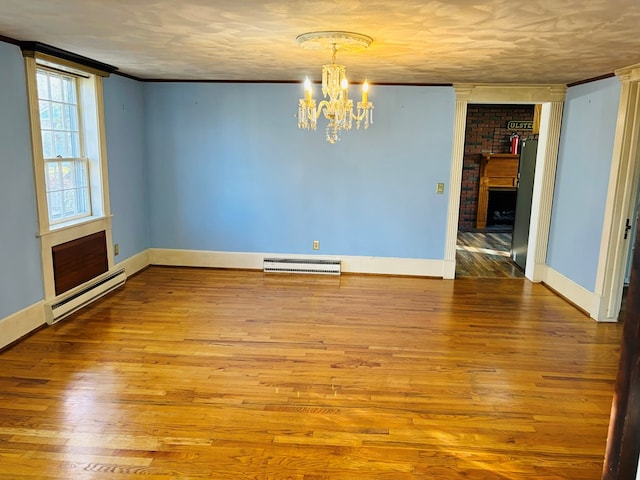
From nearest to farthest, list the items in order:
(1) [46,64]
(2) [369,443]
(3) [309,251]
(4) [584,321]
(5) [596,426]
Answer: (2) [369,443]
(5) [596,426]
(1) [46,64]
(4) [584,321]
(3) [309,251]

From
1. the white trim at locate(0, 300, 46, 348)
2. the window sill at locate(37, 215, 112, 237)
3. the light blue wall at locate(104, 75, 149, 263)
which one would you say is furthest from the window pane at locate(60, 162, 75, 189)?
the white trim at locate(0, 300, 46, 348)

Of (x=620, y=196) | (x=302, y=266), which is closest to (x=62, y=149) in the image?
(x=302, y=266)

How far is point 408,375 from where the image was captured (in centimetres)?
327

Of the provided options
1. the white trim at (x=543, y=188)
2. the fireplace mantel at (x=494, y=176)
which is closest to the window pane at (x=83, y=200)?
the white trim at (x=543, y=188)

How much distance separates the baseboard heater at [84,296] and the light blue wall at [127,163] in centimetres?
34

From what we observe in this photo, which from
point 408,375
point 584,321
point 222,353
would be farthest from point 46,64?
point 584,321

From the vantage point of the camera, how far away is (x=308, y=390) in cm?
304

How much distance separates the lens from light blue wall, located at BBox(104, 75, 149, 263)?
5.08m

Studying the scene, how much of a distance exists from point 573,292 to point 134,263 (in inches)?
195

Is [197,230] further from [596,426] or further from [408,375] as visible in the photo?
[596,426]

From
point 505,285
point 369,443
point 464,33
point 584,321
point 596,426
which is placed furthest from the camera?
point 505,285

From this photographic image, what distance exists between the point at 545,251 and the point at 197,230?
14.0 ft

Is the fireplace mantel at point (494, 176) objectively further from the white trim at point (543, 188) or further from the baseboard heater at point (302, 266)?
the baseboard heater at point (302, 266)

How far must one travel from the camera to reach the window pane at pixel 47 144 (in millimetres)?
4145
